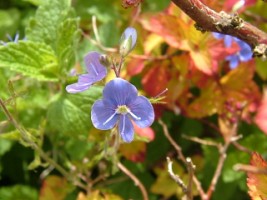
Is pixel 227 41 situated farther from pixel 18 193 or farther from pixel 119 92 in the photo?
pixel 18 193

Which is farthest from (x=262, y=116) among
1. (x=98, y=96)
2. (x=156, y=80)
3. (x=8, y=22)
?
(x=8, y=22)

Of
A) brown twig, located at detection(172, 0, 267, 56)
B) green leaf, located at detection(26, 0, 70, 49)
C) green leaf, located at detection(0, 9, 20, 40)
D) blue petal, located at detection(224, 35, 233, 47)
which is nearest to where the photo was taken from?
brown twig, located at detection(172, 0, 267, 56)

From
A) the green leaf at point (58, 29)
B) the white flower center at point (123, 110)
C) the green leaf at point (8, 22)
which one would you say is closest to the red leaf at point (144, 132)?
the green leaf at point (58, 29)

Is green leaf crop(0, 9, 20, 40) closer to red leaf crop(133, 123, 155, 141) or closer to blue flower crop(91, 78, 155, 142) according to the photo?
red leaf crop(133, 123, 155, 141)

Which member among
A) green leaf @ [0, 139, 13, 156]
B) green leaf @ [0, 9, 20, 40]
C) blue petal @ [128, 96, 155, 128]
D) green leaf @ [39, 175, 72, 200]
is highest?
blue petal @ [128, 96, 155, 128]

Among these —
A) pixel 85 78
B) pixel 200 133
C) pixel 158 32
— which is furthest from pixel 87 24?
pixel 85 78

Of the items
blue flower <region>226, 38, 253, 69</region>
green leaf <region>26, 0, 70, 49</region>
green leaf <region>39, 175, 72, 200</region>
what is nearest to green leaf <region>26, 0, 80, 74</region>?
green leaf <region>26, 0, 70, 49</region>

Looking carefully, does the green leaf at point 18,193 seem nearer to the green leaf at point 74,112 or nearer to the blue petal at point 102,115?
the green leaf at point 74,112
